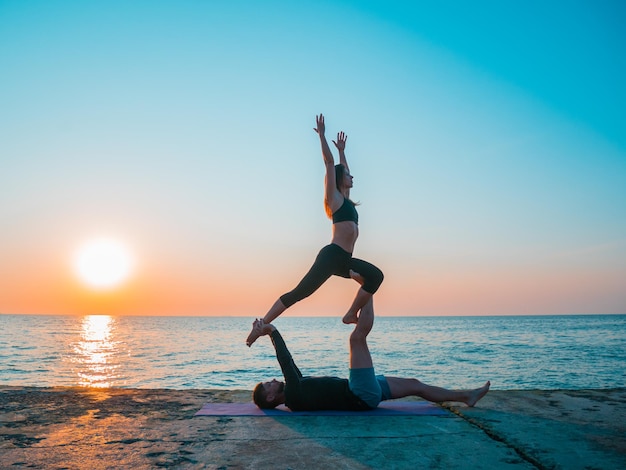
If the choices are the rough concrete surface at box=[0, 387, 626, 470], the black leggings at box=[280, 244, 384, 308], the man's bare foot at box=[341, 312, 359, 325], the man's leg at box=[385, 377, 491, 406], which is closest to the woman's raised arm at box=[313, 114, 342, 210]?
the black leggings at box=[280, 244, 384, 308]

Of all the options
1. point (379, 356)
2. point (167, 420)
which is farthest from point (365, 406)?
point (379, 356)

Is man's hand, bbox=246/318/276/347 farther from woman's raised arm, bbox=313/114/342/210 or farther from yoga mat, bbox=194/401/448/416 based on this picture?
woman's raised arm, bbox=313/114/342/210

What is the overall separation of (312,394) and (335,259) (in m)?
1.44

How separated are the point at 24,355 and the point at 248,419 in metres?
26.7

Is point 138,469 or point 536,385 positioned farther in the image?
point 536,385

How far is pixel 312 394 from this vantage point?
4734 millimetres

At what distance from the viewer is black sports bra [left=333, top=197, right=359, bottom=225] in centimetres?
555

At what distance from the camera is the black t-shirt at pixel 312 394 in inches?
185

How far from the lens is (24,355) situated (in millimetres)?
26094

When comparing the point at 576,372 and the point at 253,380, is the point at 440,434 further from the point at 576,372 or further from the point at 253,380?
the point at 576,372

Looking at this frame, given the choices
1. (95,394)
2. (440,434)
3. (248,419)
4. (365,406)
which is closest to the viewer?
(440,434)

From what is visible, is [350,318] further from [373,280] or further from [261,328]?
[261,328]

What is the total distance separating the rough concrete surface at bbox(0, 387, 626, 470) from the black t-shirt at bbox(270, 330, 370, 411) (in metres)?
0.28

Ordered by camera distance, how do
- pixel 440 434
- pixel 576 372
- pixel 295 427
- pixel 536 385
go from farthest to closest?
pixel 576 372
pixel 536 385
pixel 295 427
pixel 440 434
